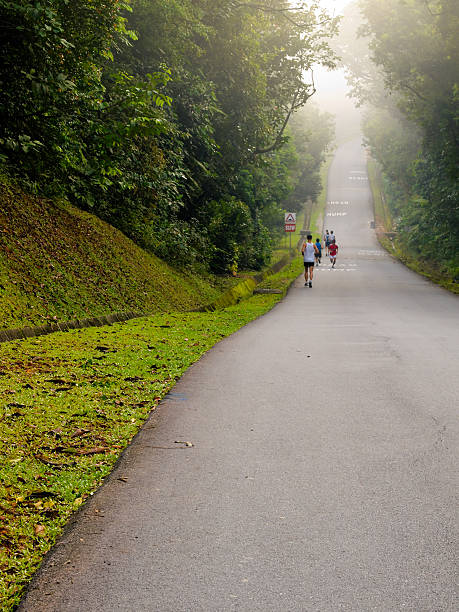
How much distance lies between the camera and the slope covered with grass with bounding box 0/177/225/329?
37.9 ft

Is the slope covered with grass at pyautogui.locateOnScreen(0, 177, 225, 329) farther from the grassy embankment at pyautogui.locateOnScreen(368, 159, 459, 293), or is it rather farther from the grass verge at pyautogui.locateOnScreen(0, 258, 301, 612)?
the grassy embankment at pyautogui.locateOnScreen(368, 159, 459, 293)

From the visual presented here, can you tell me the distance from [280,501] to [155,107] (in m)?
18.3

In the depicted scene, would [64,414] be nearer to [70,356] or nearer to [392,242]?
[70,356]

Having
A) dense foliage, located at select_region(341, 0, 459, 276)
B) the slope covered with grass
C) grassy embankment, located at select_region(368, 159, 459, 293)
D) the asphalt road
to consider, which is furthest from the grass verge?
dense foliage, located at select_region(341, 0, 459, 276)

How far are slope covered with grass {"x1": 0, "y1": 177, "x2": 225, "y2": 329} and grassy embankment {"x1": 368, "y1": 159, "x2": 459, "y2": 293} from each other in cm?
1425

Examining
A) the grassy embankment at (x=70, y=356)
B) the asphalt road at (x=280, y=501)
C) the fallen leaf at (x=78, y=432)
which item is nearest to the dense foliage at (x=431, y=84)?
the grassy embankment at (x=70, y=356)

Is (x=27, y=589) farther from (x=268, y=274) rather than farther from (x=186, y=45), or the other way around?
(x=268, y=274)

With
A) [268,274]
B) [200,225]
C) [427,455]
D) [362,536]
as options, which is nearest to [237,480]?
[362,536]

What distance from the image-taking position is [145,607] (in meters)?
3.23

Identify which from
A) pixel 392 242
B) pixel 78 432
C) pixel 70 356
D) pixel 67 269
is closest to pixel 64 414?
pixel 78 432

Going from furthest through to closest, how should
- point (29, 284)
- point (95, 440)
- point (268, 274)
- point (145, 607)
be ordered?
point (268, 274), point (29, 284), point (95, 440), point (145, 607)

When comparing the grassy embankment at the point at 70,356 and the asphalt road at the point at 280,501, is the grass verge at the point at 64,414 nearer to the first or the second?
the grassy embankment at the point at 70,356

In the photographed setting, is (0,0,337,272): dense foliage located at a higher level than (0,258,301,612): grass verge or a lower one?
higher

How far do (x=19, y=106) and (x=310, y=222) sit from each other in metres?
65.4
